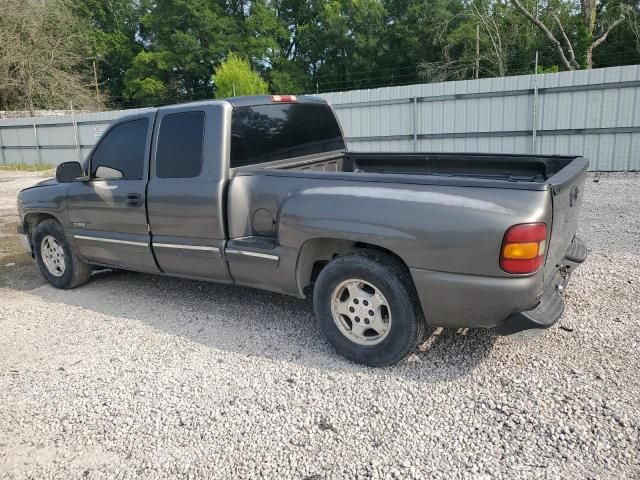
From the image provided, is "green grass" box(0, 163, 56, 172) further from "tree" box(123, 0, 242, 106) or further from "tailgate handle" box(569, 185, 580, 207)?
"tailgate handle" box(569, 185, 580, 207)

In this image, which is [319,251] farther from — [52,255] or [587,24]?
[587,24]

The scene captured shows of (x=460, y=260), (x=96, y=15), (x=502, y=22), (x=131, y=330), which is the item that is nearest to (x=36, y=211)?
(x=131, y=330)

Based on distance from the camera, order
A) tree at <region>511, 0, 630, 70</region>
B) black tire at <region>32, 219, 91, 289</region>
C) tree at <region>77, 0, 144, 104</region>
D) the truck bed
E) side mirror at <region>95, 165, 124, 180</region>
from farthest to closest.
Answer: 1. tree at <region>77, 0, 144, 104</region>
2. tree at <region>511, 0, 630, 70</region>
3. black tire at <region>32, 219, 91, 289</region>
4. side mirror at <region>95, 165, 124, 180</region>
5. the truck bed

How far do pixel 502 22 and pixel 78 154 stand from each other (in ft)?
65.2

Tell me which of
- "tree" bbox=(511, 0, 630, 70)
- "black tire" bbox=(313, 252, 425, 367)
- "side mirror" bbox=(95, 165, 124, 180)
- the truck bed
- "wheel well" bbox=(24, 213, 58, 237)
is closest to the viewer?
"black tire" bbox=(313, 252, 425, 367)

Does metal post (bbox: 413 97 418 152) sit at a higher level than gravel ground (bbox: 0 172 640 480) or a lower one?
higher

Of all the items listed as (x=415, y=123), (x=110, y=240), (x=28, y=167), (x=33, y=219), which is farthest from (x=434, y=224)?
(x=28, y=167)

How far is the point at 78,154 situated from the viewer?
21.2 m

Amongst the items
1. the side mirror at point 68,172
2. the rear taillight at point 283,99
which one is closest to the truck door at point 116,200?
the side mirror at point 68,172

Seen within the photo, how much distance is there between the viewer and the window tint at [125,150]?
482cm

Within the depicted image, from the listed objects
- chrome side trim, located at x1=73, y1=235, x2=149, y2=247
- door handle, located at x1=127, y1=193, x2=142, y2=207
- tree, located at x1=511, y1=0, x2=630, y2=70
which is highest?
tree, located at x1=511, y1=0, x2=630, y2=70

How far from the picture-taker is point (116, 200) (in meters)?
4.93

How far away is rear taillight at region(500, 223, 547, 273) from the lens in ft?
9.85

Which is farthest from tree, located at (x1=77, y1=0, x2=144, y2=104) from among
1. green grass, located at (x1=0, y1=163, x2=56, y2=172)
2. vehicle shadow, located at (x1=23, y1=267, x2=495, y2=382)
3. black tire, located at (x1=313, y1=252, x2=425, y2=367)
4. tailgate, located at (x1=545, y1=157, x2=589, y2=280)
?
tailgate, located at (x1=545, y1=157, x2=589, y2=280)
